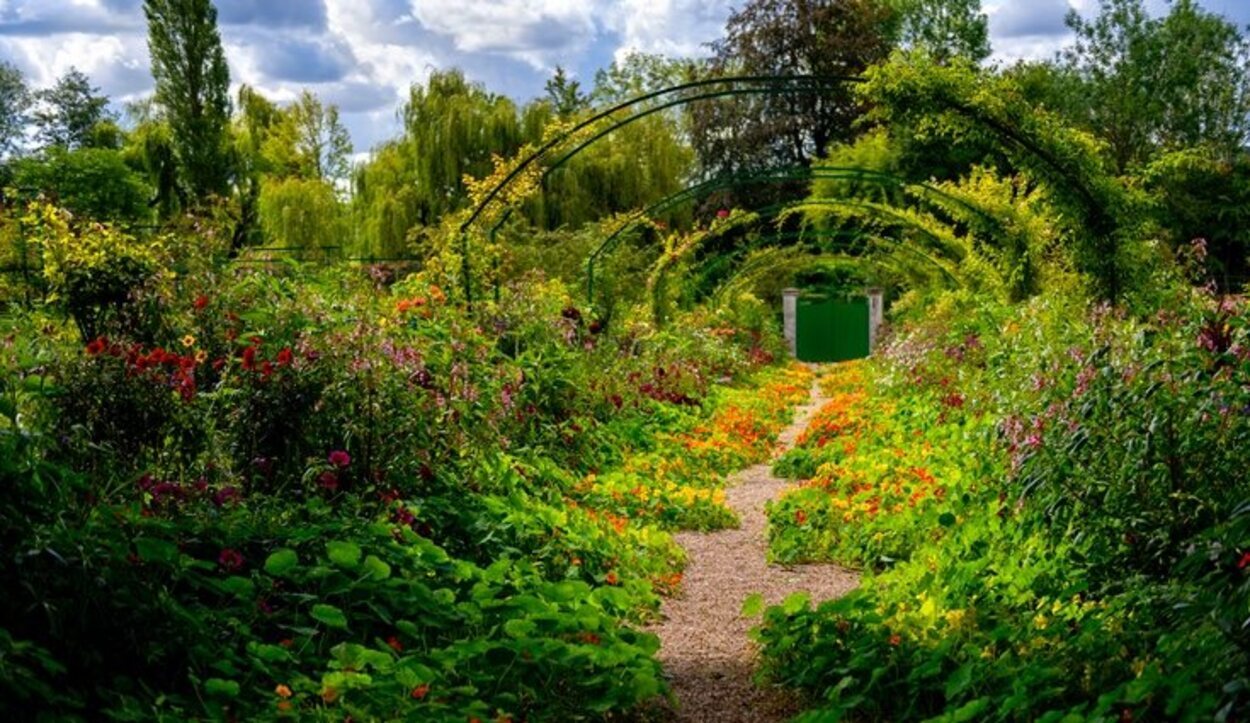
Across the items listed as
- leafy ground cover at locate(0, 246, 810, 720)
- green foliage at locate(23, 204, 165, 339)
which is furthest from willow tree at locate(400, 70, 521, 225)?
green foliage at locate(23, 204, 165, 339)

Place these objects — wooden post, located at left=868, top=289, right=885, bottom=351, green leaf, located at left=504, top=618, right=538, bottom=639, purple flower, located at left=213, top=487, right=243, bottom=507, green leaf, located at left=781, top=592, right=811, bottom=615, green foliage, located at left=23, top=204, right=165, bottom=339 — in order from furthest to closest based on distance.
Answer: wooden post, located at left=868, top=289, right=885, bottom=351 → green foliage, located at left=23, top=204, right=165, bottom=339 → purple flower, located at left=213, top=487, right=243, bottom=507 → green leaf, located at left=781, top=592, right=811, bottom=615 → green leaf, located at left=504, top=618, right=538, bottom=639

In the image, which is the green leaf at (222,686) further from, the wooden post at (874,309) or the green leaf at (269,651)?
Result: the wooden post at (874,309)

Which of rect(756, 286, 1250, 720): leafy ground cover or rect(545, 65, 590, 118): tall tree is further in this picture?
rect(545, 65, 590, 118): tall tree

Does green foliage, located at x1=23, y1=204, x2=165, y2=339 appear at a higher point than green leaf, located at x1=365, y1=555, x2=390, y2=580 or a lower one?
higher

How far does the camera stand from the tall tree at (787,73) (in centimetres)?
3131

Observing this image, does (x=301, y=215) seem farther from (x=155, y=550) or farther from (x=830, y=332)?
(x=155, y=550)

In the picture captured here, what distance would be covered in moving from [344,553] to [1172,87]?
35.1 metres

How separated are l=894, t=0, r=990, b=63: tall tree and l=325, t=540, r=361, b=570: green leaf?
1373 inches

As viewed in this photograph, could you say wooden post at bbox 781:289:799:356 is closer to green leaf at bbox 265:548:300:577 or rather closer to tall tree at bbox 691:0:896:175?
tall tree at bbox 691:0:896:175

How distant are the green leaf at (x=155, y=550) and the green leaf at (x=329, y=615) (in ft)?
1.42

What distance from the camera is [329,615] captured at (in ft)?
11.9

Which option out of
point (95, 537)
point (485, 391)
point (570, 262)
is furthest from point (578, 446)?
point (570, 262)

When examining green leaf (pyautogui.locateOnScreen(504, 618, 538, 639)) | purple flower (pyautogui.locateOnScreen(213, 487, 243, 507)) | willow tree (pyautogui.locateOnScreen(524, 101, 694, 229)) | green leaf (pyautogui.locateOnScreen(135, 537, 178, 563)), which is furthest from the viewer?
willow tree (pyautogui.locateOnScreen(524, 101, 694, 229))

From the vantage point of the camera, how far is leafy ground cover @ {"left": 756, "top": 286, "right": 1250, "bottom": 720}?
320cm
